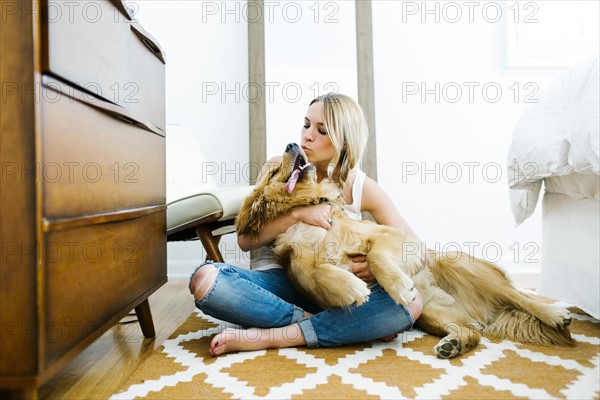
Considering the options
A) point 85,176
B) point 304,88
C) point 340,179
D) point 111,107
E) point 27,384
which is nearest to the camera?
point 27,384

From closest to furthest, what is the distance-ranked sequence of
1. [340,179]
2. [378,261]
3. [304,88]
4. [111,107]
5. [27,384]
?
[27,384]
[111,107]
[378,261]
[340,179]
[304,88]

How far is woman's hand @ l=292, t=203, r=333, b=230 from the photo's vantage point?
155 centimetres

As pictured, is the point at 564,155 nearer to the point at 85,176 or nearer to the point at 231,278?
the point at 231,278

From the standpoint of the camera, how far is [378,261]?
4.63 feet

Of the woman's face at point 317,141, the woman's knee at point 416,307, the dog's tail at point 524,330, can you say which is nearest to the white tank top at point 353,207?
the woman's face at point 317,141

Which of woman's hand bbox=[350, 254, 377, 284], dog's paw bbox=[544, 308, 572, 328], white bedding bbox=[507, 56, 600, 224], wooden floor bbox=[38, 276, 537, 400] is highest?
white bedding bbox=[507, 56, 600, 224]

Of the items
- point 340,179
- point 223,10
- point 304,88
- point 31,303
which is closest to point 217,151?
point 304,88

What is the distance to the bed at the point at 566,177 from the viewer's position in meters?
1.50

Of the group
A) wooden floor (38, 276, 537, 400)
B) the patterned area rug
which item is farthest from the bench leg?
the patterned area rug

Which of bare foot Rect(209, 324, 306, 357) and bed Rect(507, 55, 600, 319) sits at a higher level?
bed Rect(507, 55, 600, 319)

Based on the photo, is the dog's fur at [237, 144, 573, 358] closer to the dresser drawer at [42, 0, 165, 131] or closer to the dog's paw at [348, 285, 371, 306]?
the dog's paw at [348, 285, 371, 306]

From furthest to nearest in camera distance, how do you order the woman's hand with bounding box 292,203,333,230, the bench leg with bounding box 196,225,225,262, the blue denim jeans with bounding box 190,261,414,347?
1. the bench leg with bounding box 196,225,225,262
2. the woman's hand with bounding box 292,203,333,230
3. the blue denim jeans with bounding box 190,261,414,347

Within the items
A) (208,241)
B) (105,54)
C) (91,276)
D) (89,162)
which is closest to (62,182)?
(89,162)

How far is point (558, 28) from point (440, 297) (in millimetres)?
2396
